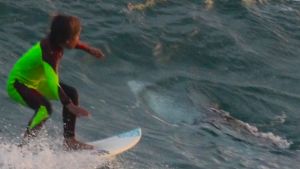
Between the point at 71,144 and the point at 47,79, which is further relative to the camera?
the point at 71,144

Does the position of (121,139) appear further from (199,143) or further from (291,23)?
(291,23)

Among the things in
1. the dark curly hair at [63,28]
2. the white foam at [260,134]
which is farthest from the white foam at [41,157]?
the white foam at [260,134]

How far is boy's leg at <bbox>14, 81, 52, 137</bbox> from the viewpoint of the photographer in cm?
793

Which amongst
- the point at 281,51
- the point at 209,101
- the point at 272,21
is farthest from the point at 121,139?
the point at 272,21

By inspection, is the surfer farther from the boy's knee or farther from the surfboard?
the surfboard

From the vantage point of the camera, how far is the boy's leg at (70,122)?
8.09 metres

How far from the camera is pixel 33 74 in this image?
809 cm

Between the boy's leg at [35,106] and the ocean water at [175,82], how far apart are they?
266mm

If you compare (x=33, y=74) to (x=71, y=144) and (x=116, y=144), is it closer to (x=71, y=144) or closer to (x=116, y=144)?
(x=71, y=144)

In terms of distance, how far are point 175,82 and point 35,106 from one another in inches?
284

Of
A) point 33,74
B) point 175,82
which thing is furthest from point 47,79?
point 175,82

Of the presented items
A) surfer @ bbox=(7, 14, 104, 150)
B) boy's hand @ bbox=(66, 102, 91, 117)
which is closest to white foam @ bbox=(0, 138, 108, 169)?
surfer @ bbox=(7, 14, 104, 150)

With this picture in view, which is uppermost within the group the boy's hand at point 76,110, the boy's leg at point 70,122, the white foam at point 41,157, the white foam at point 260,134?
the boy's hand at point 76,110

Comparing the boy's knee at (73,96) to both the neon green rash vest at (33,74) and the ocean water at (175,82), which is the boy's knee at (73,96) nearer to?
the neon green rash vest at (33,74)
